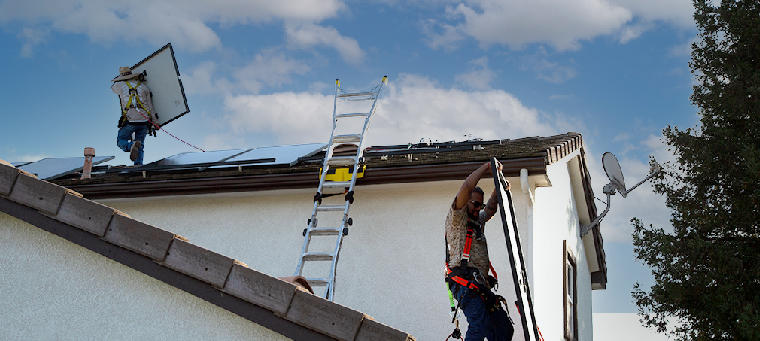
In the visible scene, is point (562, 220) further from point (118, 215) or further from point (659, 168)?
point (118, 215)

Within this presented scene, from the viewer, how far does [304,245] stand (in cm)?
783

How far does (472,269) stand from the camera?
18.4ft

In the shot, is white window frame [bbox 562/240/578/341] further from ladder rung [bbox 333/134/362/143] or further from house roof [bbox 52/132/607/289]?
Answer: ladder rung [bbox 333/134/362/143]

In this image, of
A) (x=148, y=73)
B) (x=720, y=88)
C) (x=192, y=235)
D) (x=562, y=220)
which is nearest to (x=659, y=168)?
(x=720, y=88)

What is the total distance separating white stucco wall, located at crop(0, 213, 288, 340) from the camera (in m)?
4.18

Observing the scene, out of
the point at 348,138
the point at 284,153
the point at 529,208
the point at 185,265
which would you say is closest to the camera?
the point at 185,265

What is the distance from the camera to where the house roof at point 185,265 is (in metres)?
3.87

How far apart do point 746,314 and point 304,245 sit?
21.8ft

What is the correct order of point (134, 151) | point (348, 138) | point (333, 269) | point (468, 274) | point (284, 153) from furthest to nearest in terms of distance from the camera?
point (134, 151)
point (284, 153)
point (348, 138)
point (333, 269)
point (468, 274)

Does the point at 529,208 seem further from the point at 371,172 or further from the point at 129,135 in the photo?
the point at 129,135

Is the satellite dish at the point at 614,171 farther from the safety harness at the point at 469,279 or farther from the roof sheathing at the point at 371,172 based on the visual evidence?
the safety harness at the point at 469,279

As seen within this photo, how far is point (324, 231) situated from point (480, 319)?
9.65ft

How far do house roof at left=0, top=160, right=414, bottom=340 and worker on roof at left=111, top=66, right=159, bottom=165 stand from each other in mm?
7309

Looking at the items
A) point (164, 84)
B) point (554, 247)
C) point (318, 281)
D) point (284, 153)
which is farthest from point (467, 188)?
point (164, 84)
